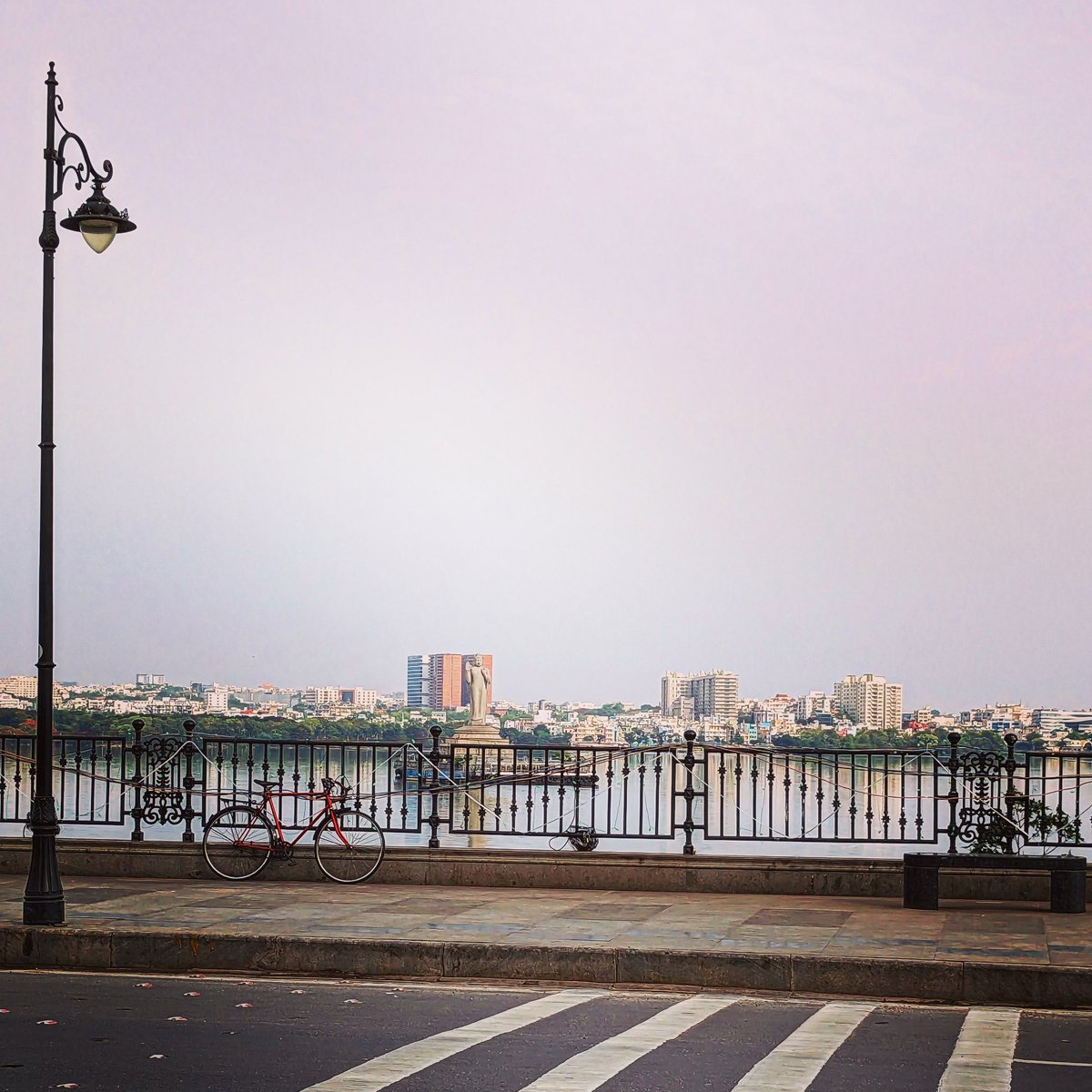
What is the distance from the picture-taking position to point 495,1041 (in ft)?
27.8

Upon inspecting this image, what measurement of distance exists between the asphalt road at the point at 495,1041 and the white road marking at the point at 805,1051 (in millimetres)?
19

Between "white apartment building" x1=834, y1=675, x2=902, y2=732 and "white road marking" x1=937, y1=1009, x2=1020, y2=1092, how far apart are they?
47930mm

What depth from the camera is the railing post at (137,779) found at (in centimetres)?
1672

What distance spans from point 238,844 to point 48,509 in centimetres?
506

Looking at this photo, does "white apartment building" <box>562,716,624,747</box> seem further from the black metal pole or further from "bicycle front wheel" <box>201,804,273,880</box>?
the black metal pole

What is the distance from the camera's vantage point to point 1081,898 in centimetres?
1381

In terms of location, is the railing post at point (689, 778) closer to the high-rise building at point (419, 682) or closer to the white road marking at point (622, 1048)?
the white road marking at point (622, 1048)

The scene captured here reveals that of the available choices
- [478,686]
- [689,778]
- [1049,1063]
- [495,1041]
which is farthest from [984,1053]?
[478,686]

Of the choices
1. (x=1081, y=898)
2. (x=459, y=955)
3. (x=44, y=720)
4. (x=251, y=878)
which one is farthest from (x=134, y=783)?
(x=1081, y=898)

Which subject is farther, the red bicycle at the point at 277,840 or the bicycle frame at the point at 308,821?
the red bicycle at the point at 277,840

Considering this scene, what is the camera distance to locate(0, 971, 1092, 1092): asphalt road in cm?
741

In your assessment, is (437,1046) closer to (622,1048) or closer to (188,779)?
(622,1048)

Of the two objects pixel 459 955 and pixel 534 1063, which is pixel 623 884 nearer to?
pixel 459 955

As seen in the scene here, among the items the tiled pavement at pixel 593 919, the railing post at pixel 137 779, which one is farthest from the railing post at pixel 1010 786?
the railing post at pixel 137 779
